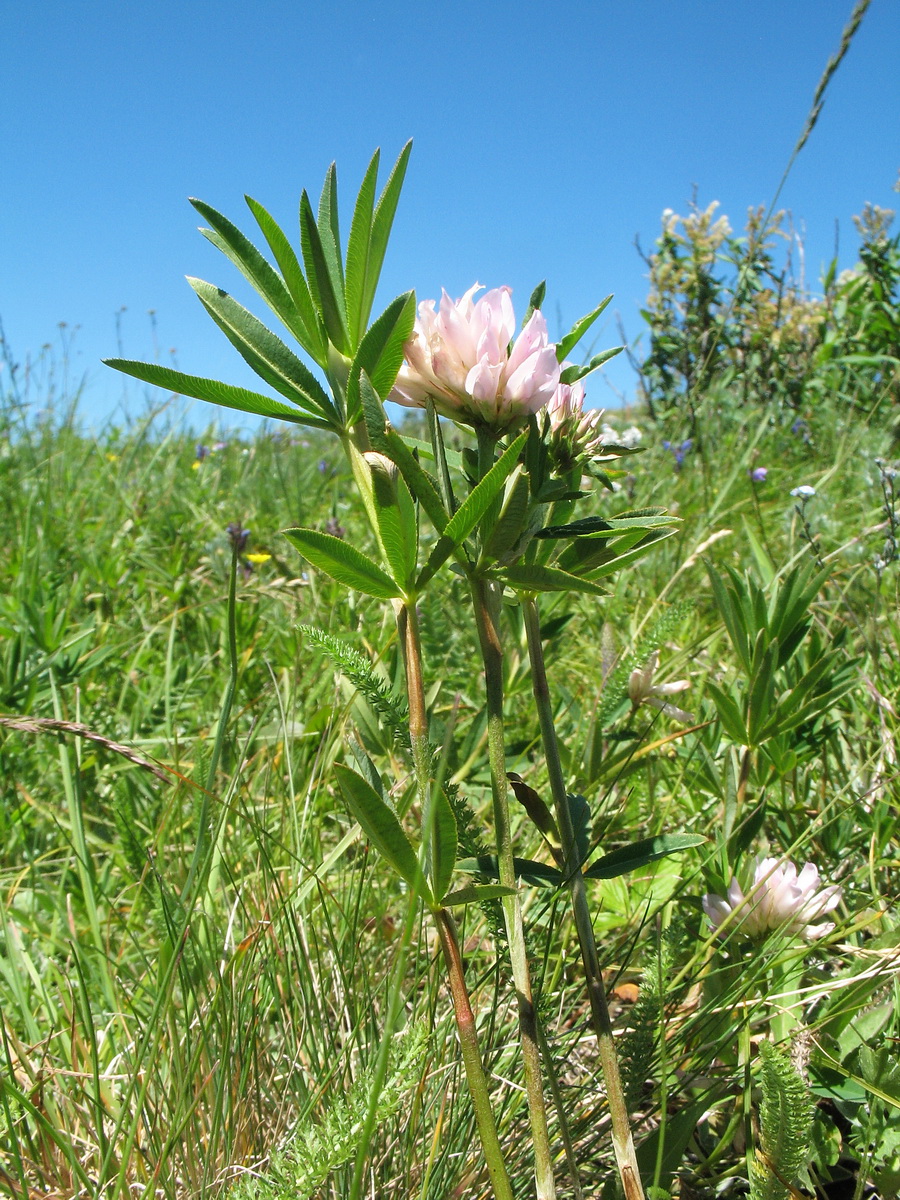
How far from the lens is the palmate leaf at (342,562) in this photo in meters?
0.70

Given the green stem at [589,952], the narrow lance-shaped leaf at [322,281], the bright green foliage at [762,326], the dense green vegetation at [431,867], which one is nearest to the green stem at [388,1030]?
the dense green vegetation at [431,867]

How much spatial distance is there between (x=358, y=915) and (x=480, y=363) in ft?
1.98

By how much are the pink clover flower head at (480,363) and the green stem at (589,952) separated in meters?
0.20

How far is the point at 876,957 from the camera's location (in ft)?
3.44

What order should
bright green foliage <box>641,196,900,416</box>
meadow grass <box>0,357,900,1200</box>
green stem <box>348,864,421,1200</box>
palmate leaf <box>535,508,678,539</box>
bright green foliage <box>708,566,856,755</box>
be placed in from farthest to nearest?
bright green foliage <box>641,196,900,416</box> → bright green foliage <box>708,566,856,755</box> → meadow grass <box>0,357,900,1200</box> → palmate leaf <box>535,508,678,539</box> → green stem <box>348,864,421,1200</box>

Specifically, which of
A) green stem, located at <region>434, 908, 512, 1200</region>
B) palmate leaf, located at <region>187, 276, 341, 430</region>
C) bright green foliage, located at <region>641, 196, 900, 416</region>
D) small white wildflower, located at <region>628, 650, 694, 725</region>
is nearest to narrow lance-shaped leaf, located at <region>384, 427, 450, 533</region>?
palmate leaf, located at <region>187, 276, 341, 430</region>

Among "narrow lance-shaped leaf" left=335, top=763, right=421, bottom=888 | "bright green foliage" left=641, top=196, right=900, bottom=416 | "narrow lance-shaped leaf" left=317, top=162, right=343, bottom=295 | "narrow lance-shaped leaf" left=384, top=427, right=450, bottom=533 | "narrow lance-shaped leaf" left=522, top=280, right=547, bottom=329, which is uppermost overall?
"bright green foliage" left=641, top=196, right=900, bottom=416

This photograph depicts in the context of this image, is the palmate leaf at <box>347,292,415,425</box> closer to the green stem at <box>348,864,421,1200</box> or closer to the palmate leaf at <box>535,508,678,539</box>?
the palmate leaf at <box>535,508,678,539</box>

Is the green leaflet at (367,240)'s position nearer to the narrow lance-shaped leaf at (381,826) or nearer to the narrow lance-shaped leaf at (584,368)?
the narrow lance-shaped leaf at (584,368)

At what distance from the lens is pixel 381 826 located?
66 cm

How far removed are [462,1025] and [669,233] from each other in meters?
6.12

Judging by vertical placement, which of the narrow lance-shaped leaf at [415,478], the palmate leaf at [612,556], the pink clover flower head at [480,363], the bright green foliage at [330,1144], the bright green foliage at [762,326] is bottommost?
the bright green foliage at [330,1144]

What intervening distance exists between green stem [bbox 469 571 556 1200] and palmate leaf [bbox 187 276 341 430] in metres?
0.22

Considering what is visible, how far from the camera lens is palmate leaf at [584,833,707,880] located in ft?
2.72
